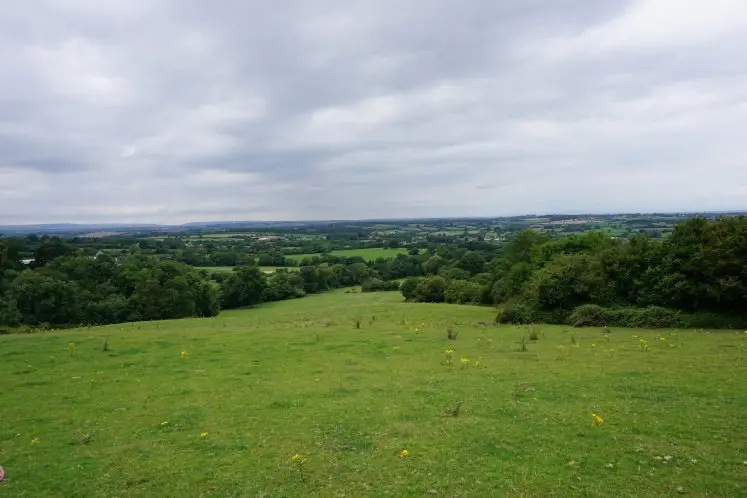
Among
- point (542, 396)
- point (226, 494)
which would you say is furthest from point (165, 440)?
point (542, 396)

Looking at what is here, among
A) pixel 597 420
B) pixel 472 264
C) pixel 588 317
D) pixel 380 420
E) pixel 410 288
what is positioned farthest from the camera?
pixel 472 264

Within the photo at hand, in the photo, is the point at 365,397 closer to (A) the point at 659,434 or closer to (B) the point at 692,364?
(A) the point at 659,434

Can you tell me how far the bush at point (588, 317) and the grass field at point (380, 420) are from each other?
22.6ft

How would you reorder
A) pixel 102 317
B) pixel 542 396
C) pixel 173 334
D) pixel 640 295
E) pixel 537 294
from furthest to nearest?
pixel 102 317 < pixel 537 294 < pixel 640 295 < pixel 173 334 < pixel 542 396

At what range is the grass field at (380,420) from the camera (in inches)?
354

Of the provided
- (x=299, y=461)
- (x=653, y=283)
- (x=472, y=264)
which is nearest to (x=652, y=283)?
(x=653, y=283)

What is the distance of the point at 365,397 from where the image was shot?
1464cm

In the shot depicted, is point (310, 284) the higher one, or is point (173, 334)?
point (173, 334)

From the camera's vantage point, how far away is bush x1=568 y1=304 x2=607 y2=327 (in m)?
30.5

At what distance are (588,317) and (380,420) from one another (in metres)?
23.3

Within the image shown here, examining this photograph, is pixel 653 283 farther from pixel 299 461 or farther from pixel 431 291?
pixel 431 291

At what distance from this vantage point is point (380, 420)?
12344mm

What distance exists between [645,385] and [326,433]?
34.2ft

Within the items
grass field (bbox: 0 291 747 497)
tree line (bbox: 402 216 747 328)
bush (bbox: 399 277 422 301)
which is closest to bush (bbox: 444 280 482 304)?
bush (bbox: 399 277 422 301)
